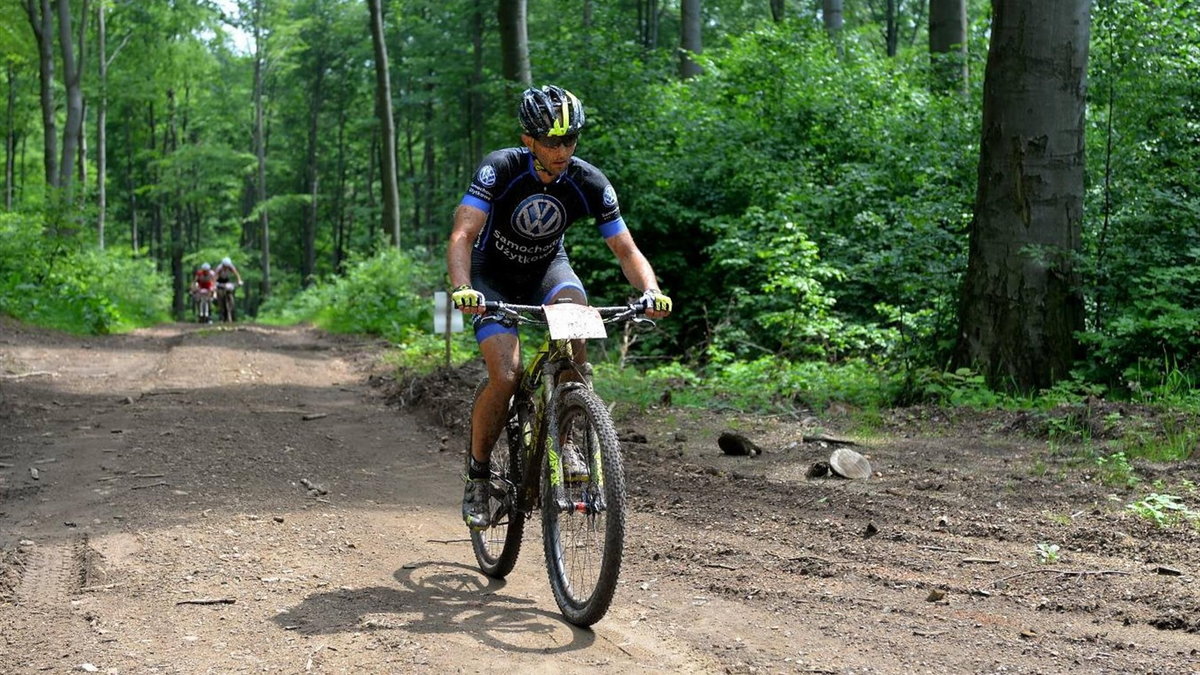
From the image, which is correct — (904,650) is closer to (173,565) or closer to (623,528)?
(623,528)

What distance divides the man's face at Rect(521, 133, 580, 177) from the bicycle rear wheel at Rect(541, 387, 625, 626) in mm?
1096

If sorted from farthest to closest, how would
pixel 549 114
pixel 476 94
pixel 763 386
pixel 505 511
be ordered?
pixel 476 94 < pixel 763 386 < pixel 505 511 < pixel 549 114

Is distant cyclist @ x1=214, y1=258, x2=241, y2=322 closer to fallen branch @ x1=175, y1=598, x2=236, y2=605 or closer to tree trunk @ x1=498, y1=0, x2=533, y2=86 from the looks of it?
tree trunk @ x1=498, y1=0, x2=533, y2=86

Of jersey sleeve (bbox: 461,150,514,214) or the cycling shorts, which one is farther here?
the cycling shorts

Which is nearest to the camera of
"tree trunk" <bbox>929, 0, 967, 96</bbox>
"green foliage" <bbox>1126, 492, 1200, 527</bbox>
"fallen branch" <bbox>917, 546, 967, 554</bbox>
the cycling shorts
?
the cycling shorts

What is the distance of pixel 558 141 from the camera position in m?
4.92

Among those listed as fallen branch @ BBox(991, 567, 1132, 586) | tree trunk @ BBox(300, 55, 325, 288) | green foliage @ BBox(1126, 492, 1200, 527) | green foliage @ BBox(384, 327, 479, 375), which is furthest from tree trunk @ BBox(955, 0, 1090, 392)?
tree trunk @ BBox(300, 55, 325, 288)

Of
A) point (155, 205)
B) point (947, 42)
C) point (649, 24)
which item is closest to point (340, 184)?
point (155, 205)

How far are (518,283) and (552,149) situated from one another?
0.76 m

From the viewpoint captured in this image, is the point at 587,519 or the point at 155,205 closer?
the point at 587,519

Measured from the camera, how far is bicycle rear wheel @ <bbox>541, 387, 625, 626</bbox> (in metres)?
4.14

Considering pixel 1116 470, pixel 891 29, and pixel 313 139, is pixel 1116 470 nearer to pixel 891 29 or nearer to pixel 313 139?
pixel 891 29

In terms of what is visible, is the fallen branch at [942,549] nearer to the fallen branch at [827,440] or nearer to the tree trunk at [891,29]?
the fallen branch at [827,440]

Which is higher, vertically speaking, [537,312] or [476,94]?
[476,94]
